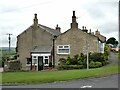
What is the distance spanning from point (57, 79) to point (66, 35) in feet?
70.5

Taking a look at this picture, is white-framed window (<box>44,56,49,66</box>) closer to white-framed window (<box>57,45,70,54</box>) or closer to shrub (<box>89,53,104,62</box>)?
white-framed window (<box>57,45,70,54</box>)

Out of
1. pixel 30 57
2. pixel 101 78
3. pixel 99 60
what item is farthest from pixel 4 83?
pixel 30 57

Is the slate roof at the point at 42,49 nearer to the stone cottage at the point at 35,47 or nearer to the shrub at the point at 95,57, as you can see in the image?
the stone cottage at the point at 35,47

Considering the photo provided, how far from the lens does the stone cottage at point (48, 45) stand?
44.2 metres

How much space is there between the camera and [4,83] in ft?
76.8

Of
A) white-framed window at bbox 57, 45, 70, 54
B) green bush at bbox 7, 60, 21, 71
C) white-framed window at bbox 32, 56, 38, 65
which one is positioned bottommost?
green bush at bbox 7, 60, 21, 71

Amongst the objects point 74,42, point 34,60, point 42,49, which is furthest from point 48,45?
point 74,42

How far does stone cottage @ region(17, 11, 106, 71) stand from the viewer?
4422cm

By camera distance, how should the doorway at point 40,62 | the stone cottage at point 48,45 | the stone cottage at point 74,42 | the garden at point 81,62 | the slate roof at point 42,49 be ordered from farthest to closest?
the slate roof at point 42,49
the doorway at point 40,62
the stone cottage at point 48,45
the stone cottage at point 74,42
the garden at point 81,62

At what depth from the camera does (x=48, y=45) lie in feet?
151

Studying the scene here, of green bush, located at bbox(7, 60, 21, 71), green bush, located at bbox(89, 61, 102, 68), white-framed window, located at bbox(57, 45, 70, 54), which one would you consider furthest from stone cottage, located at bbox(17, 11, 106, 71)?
green bush, located at bbox(89, 61, 102, 68)

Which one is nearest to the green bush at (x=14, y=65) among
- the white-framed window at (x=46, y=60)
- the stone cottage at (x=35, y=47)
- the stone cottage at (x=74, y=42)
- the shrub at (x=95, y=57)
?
the stone cottage at (x=35, y=47)

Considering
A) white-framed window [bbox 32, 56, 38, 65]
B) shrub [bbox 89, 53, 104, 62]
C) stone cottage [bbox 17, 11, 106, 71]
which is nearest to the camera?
shrub [bbox 89, 53, 104, 62]

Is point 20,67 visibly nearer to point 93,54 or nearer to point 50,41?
point 50,41
